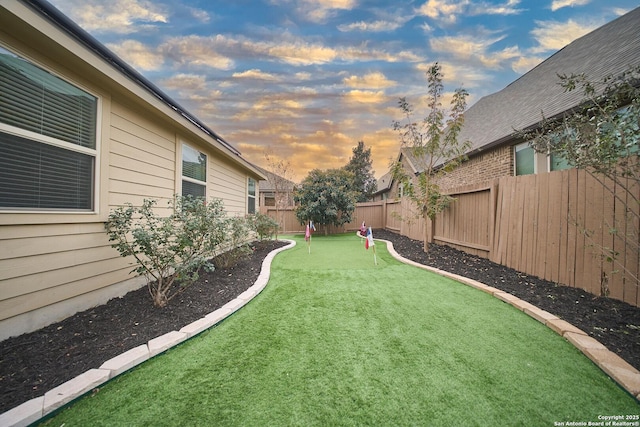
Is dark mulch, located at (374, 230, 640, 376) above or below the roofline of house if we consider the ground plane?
below

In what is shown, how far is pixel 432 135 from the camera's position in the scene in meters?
6.09

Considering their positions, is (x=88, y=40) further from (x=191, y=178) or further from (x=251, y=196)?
(x=251, y=196)

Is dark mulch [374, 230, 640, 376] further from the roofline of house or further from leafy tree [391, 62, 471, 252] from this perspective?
the roofline of house

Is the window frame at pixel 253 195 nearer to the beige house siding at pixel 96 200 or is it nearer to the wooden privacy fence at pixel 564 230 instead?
the beige house siding at pixel 96 200

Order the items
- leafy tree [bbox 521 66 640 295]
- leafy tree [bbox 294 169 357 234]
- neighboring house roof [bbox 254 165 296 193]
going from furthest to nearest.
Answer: neighboring house roof [bbox 254 165 296 193]
leafy tree [bbox 294 169 357 234]
leafy tree [bbox 521 66 640 295]

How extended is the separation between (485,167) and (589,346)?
7.10 meters

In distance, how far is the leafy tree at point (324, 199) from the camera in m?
11.4

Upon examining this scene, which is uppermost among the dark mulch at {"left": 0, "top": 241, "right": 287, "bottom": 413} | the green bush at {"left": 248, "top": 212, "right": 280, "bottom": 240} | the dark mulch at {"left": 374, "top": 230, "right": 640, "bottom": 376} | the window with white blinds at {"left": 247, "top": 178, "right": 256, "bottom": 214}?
the window with white blinds at {"left": 247, "top": 178, "right": 256, "bottom": 214}

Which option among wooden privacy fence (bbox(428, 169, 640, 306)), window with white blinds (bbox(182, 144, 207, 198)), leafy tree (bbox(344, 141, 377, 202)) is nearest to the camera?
wooden privacy fence (bbox(428, 169, 640, 306))

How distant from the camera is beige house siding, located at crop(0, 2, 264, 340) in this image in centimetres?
210

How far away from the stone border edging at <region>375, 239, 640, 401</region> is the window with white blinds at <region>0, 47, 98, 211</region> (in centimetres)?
525

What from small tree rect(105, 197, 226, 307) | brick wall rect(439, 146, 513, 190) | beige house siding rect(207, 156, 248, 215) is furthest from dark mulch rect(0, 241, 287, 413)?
brick wall rect(439, 146, 513, 190)

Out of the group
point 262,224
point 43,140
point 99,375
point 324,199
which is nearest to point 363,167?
point 324,199

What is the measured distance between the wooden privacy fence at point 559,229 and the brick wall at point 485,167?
7.26ft
